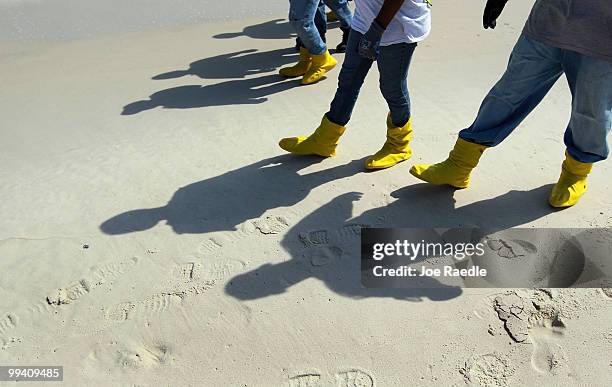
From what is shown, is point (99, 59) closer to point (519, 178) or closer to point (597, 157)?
point (519, 178)

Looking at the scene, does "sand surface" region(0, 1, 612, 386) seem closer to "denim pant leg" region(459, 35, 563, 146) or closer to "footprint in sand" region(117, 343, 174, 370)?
"footprint in sand" region(117, 343, 174, 370)

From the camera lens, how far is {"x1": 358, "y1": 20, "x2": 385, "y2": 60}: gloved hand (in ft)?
8.84

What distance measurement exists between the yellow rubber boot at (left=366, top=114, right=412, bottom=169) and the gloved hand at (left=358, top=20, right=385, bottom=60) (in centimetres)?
59

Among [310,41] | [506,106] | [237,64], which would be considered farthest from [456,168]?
[237,64]

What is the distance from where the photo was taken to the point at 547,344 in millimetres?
2309

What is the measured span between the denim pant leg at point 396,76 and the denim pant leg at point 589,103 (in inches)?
29.6

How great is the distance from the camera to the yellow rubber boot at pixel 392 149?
10.8 ft

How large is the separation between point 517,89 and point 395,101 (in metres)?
0.64

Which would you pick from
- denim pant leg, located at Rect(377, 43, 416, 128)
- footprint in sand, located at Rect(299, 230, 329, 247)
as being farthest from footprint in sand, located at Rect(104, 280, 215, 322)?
denim pant leg, located at Rect(377, 43, 416, 128)

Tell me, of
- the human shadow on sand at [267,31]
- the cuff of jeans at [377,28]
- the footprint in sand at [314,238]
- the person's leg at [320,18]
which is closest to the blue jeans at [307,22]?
the person's leg at [320,18]

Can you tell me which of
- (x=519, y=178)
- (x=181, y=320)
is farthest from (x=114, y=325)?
(x=519, y=178)

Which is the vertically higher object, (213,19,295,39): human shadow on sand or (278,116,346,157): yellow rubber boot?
(213,19,295,39): human shadow on sand

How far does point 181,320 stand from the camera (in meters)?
2.48

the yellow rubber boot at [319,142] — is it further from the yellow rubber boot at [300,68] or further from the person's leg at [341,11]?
the person's leg at [341,11]
